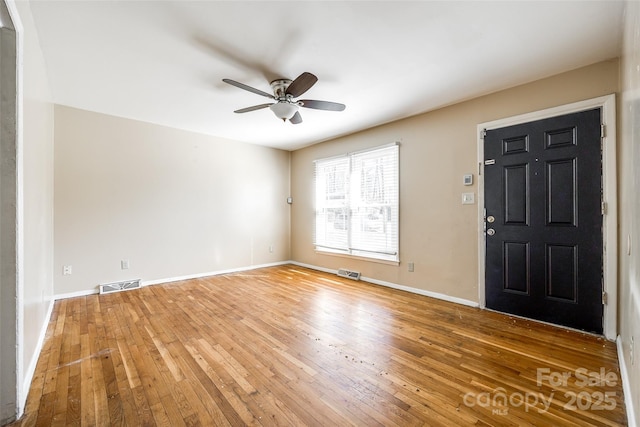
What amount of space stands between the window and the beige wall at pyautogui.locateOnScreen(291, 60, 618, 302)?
0.18m

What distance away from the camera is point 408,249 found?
3.99m

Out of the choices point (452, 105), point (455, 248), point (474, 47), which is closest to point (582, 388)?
point (455, 248)

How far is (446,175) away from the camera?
359cm

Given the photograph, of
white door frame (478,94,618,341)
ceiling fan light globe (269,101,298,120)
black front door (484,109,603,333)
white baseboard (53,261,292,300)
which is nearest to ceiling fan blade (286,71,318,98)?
ceiling fan light globe (269,101,298,120)

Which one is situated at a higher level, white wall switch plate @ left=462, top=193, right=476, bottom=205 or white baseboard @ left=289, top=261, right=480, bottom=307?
white wall switch plate @ left=462, top=193, right=476, bottom=205

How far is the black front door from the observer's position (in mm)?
2547

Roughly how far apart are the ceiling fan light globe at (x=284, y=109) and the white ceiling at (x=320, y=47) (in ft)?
0.93

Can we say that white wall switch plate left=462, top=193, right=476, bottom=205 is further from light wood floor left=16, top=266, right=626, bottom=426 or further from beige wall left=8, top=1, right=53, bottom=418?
beige wall left=8, top=1, right=53, bottom=418

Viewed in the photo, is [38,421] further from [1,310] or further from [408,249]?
[408,249]

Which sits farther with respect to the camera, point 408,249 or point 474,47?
point 408,249

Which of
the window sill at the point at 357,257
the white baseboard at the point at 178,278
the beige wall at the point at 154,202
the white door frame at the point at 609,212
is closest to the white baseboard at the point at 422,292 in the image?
the window sill at the point at 357,257

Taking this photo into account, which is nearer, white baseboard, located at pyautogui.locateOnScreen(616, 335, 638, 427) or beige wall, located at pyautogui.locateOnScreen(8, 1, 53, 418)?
white baseboard, located at pyautogui.locateOnScreen(616, 335, 638, 427)

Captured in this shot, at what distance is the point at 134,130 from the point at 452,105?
460cm

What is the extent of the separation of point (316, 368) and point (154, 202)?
3766 millimetres
